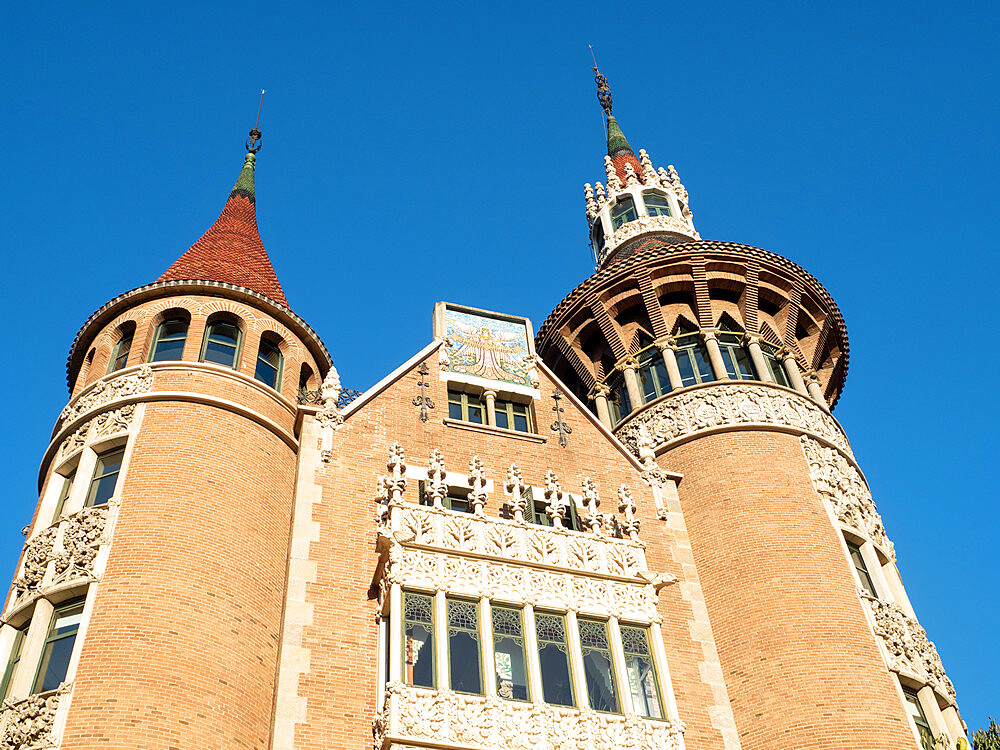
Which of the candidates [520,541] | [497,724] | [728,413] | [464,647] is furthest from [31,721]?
[728,413]

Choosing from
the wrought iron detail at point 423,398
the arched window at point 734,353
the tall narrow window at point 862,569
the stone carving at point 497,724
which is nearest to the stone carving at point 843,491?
the tall narrow window at point 862,569

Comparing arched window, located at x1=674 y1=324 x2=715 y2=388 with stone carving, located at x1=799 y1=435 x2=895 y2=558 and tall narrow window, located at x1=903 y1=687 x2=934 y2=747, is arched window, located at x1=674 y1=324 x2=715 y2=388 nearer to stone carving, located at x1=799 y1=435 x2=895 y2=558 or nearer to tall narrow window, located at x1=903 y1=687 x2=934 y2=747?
stone carving, located at x1=799 y1=435 x2=895 y2=558

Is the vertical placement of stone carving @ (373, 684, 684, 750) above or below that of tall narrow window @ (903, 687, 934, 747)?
below

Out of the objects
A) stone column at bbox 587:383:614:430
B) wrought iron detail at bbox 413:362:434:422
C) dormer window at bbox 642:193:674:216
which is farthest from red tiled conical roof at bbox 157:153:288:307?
dormer window at bbox 642:193:674:216

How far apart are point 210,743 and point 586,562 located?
7.94 meters

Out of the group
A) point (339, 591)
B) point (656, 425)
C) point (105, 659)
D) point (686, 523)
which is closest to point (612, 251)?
point (656, 425)

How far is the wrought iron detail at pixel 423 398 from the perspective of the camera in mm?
25750

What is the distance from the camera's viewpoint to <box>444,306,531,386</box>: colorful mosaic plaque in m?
27.9

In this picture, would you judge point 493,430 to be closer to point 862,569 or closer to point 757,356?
point 757,356

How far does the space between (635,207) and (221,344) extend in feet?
64.0

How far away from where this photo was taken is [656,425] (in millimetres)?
28234

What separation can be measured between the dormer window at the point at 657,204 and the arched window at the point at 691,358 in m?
10.6

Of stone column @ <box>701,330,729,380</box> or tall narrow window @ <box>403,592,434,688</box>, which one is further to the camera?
stone column @ <box>701,330,729,380</box>

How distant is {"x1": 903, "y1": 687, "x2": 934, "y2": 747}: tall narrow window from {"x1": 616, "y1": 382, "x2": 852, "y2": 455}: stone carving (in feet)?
23.2
